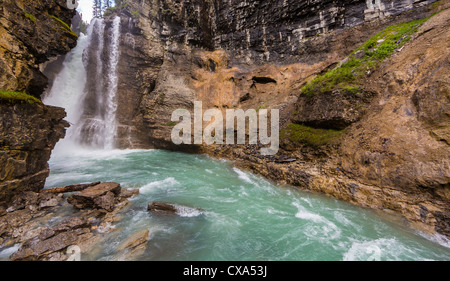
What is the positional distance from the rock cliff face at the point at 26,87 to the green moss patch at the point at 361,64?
1158 centimetres

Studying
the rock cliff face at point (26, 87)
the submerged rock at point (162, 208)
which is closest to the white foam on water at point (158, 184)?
the submerged rock at point (162, 208)

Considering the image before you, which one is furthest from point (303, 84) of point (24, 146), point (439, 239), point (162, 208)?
point (24, 146)

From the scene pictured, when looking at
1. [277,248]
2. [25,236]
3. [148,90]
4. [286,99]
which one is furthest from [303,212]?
[148,90]

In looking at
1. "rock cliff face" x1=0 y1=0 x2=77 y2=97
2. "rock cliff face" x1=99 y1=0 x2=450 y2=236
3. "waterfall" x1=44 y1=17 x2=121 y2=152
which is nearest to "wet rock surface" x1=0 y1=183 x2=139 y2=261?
"rock cliff face" x1=0 y1=0 x2=77 y2=97

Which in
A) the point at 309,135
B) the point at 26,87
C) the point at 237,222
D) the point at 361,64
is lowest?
the point at 237,222

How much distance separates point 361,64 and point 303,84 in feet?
20.0

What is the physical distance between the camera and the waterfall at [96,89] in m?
19.3

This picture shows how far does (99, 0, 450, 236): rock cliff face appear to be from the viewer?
18.3 ft

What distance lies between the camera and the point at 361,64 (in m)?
8.79

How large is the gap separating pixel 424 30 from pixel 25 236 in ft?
53.2

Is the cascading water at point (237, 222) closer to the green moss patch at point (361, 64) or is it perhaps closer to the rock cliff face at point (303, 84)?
the rock cliff face at point (303, 84)

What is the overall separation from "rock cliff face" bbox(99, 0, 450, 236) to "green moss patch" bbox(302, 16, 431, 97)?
436 millimetres

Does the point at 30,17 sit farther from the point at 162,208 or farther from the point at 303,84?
the point at 303,84

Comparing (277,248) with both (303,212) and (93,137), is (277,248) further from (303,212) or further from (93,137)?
(93,137)
